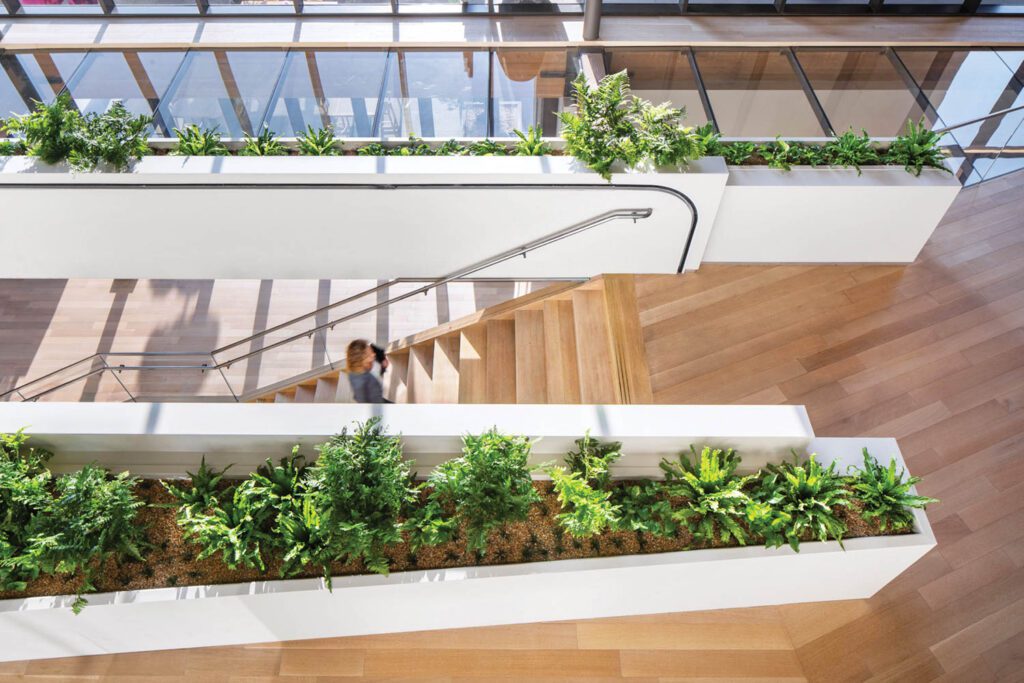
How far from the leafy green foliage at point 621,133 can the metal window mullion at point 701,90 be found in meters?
1.20

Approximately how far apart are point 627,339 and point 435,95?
10.1 feet

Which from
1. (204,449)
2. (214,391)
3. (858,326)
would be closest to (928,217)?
(858,326)

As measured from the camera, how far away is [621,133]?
502 centimetres

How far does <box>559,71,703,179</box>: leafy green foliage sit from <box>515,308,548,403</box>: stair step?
4.92 feet

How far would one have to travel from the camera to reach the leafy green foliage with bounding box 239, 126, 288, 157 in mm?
5535

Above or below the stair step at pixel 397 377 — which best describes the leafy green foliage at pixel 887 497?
below

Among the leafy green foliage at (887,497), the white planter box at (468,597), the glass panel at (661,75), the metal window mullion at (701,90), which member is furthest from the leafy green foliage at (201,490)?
the glass panel at (661,75)

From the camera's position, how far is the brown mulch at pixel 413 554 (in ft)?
12.0

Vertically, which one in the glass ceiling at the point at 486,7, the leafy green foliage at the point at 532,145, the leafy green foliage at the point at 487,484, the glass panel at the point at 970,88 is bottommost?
the leafy green foliage at the point at 487,484

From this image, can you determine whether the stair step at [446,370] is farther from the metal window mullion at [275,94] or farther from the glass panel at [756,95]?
the glass panel at [756,95]

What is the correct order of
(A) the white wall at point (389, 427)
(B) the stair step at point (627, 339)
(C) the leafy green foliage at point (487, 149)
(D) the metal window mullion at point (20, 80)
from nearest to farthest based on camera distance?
1. (A) the white wall at point (389, 427)
2. (B) the stair step at point (627, 339)
3. (C) the leafy green foliage at point (487, 149)
4. (D) the metal window mullion at point (20, 80)

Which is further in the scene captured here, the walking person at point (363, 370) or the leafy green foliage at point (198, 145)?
the leafy green foliage at point (198, 145)

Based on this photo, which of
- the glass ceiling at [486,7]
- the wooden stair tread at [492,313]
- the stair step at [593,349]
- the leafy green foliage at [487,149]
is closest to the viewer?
the stair step at [593,349]

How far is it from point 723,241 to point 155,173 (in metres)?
4.62
